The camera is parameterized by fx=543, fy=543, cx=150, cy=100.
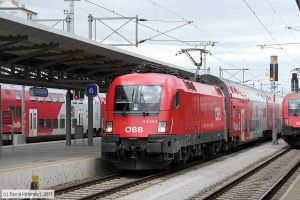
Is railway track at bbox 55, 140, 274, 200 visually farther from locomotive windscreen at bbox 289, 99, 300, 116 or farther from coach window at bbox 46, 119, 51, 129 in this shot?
coach window at bbox 46, 119, 51, 129

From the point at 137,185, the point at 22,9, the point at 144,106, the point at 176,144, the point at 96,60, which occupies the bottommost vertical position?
the point at 137,185

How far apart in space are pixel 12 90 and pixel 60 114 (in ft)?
18.2

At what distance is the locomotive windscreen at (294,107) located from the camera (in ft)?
84.2

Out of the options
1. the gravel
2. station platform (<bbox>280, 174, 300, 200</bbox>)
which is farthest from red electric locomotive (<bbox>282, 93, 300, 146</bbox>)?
station platform (<bbox>280, 174, 300, 200</bbox>)

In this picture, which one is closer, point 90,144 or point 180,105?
point 180,105

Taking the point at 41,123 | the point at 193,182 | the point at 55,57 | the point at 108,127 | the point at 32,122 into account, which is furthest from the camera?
the point at 41,123

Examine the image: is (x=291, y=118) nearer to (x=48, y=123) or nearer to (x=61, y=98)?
(x=48, y=123)

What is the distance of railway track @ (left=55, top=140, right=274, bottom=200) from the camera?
1205cm

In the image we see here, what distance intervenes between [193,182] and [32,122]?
19328 millimetres

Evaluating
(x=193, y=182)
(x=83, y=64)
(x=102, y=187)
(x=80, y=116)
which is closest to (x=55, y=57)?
(x=83, y=64)

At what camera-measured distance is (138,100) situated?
606 inches

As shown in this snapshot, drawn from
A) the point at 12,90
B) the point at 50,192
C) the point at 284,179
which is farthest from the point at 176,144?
the point at 12,90

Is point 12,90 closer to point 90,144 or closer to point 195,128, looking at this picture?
point 90,144

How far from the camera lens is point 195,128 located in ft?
57.7
